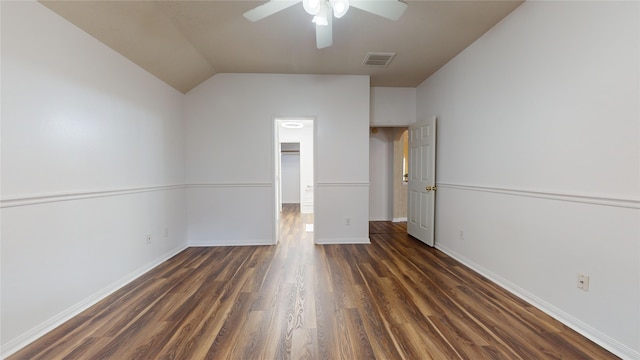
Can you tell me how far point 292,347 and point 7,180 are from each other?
2032mm

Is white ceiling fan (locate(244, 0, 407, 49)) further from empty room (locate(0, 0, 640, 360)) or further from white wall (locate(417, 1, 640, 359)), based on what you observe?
white wall (locate(417, 1, 640, 359))

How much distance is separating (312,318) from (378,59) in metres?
3.04

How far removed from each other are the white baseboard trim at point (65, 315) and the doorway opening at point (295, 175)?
6.08ft

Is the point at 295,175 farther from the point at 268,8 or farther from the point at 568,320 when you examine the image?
the point at 568,320

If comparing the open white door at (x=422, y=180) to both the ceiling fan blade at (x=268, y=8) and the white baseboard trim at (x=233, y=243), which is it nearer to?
the white baseboard trim at (x=233, y=243)

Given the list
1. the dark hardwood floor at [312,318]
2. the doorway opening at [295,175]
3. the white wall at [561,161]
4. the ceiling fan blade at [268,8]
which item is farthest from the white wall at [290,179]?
the ceiling fan blade at [268,8]

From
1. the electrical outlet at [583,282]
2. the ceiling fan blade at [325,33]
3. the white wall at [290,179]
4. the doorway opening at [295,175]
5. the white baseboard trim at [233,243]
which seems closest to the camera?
the electrical outlet at [583,282]

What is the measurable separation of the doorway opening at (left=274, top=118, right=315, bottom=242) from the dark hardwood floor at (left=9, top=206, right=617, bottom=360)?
1520 mm

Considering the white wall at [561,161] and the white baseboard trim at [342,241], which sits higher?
the white wall at [561,161]

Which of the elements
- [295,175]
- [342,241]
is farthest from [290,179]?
[342,241]

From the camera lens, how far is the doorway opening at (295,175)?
4.87 metres

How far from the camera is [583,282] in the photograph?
1645 millimetres

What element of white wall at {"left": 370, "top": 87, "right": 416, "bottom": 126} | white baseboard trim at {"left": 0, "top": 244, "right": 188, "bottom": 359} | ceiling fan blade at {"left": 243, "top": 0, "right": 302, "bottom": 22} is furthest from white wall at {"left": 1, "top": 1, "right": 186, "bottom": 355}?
white wall at {"left": 370, "top": 87, "right": 416, "bottom": 126}

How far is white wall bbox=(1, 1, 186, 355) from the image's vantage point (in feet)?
4.84
